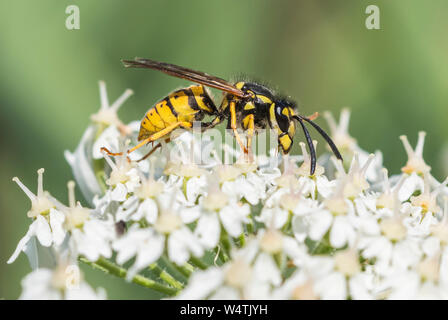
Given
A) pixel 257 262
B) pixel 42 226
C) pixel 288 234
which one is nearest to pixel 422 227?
pixel 288 234

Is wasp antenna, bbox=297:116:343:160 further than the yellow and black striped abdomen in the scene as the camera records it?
No

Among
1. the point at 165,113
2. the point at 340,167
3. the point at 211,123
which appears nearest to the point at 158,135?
the point at 165,113

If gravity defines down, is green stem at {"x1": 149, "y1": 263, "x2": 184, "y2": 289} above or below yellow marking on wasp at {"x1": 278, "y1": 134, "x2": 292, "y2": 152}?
below

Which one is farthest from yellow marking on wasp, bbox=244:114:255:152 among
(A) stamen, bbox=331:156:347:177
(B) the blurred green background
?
(B) the blurred green background

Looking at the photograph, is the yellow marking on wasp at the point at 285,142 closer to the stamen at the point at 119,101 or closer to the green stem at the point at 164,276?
the green stem at the point at 164,276

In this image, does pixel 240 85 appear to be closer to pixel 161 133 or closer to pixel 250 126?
pixel 250 126

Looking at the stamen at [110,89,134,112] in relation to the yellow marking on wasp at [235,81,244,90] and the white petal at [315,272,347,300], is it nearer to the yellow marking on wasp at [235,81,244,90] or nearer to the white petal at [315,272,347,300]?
the yellow marking on wasp at [235,81,244,90]

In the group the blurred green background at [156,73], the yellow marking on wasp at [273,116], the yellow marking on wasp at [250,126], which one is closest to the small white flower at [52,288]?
the yellow marking on wasp at [250,126]
